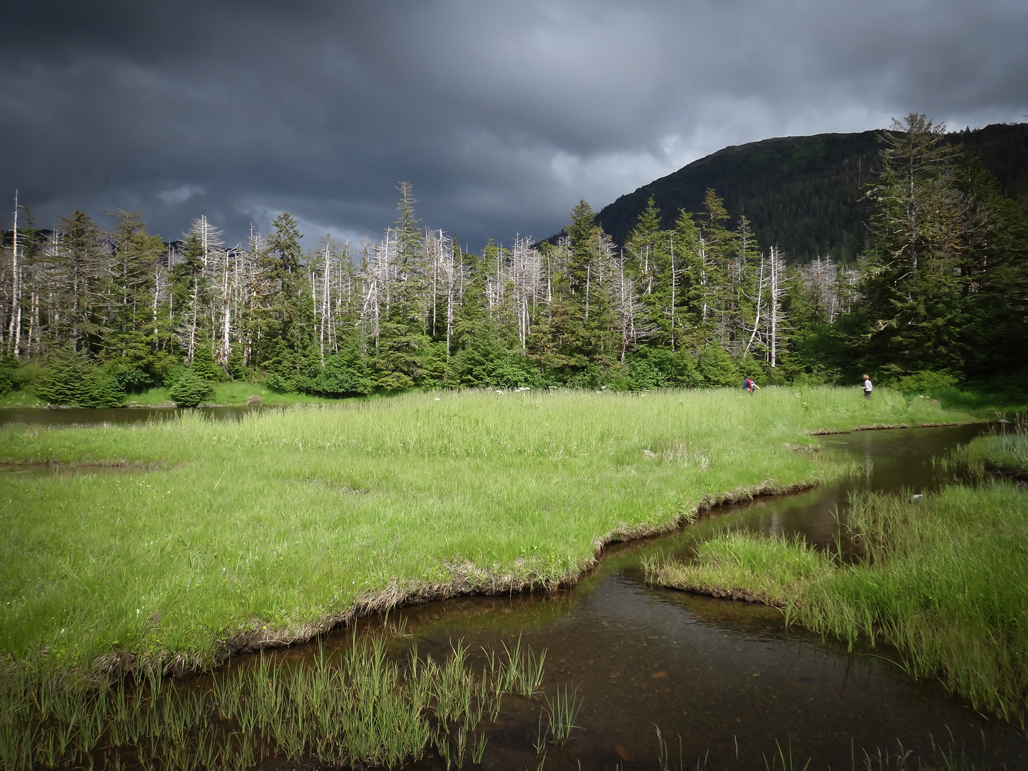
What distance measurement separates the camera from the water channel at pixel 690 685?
393 centimetres

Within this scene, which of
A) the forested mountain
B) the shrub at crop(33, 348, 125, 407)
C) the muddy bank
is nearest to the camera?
the muddy bank

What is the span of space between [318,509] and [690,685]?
233 inches

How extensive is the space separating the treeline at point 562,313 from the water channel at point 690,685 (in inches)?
1317

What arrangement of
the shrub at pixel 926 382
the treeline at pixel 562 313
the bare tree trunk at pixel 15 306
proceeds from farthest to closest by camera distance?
the bare tree trunk at pixel 15 306 < the treeline at pixel 562 313 < the shrub at pixel 926 382

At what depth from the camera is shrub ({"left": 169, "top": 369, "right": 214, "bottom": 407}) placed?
41969mm

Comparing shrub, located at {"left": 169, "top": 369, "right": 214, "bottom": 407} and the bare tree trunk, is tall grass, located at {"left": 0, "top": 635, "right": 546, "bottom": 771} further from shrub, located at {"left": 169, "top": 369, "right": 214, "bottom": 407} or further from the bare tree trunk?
the bare tree trunk

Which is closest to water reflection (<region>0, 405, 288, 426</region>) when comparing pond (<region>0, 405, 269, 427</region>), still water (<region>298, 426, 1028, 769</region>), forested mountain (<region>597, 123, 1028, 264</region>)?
pond (<region>0, 405, 269, 427</region>)

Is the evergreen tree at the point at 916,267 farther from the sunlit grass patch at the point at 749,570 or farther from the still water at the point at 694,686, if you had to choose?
the still water at the point at 694,686

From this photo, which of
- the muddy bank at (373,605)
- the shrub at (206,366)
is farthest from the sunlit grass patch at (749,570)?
the shrub at (206,366)

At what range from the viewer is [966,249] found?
106 feet

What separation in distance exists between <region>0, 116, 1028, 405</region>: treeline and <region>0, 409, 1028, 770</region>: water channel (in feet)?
110

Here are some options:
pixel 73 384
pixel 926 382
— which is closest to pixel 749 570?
pixel 926 382

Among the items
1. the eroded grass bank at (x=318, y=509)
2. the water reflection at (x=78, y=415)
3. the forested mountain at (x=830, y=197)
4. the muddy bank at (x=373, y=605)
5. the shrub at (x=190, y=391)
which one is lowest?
the muddy bank at (x=373, y=605)

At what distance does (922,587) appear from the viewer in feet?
19.0
